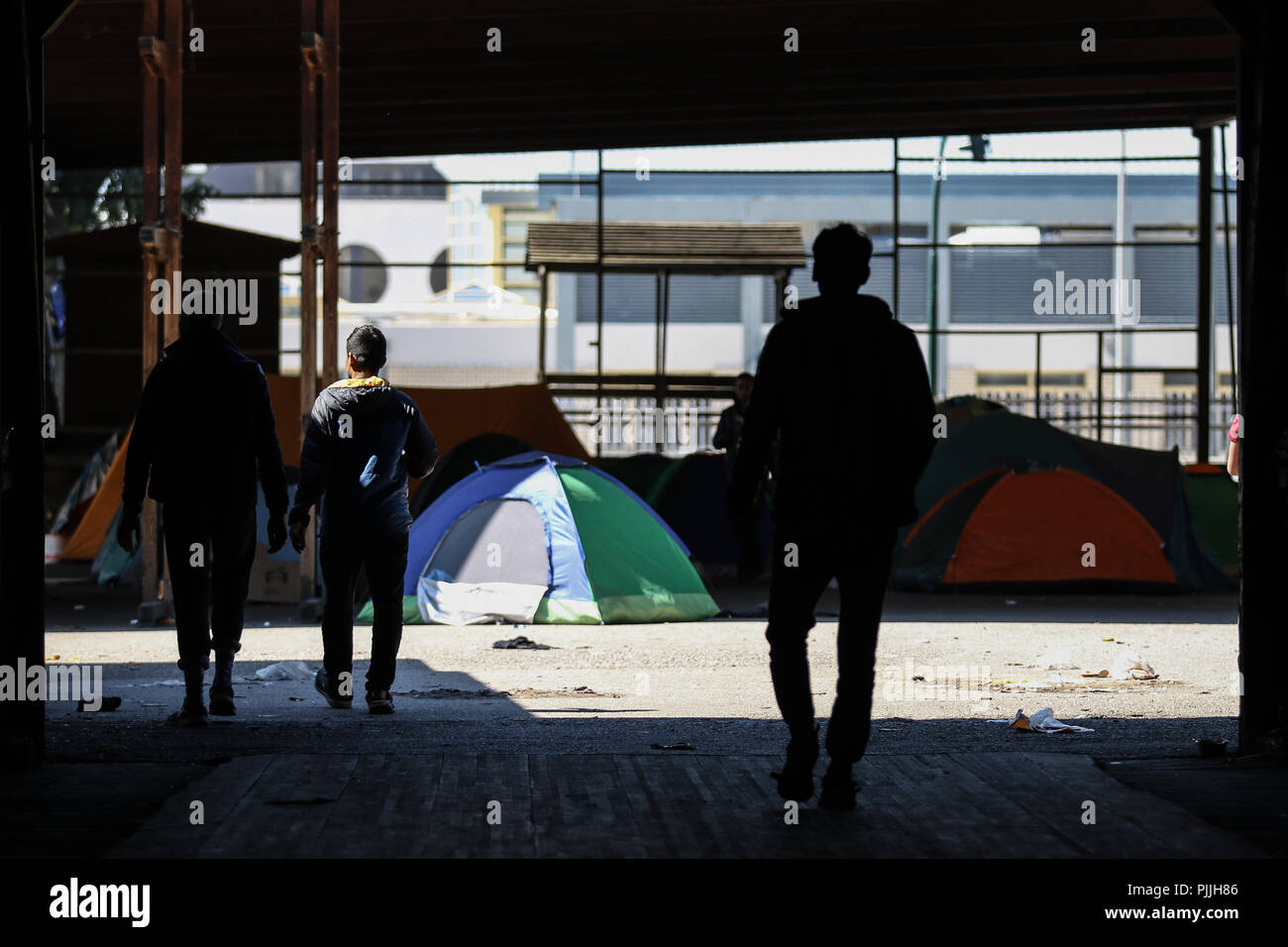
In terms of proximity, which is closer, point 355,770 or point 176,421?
point 355,770

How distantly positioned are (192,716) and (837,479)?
11.9ft

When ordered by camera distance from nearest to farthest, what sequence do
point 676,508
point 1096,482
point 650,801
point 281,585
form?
point 650,801
point 281,585
point 1096,482
point 676,508

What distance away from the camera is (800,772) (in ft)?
17.4

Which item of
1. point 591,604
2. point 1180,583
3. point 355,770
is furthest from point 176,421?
point 1180,583

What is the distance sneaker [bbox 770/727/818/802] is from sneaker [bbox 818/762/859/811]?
2.1 inches

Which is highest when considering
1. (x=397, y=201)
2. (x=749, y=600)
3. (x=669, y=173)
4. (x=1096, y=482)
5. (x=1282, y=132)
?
(x=397, y=201)

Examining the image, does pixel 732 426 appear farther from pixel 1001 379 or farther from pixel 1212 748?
pixel 1001 379

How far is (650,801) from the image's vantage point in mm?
5516

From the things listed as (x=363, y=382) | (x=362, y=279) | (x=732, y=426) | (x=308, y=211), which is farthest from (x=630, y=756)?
(x=362, y=279)

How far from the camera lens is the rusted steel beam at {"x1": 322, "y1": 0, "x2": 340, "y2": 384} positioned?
1360 cm

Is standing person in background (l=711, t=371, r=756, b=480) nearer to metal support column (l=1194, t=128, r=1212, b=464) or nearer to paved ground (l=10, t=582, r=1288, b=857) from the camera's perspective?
paved ground (l=10, t=582, r=1288, b=857)

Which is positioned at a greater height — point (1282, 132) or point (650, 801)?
point (1282, 132)

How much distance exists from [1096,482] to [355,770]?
11.9m
